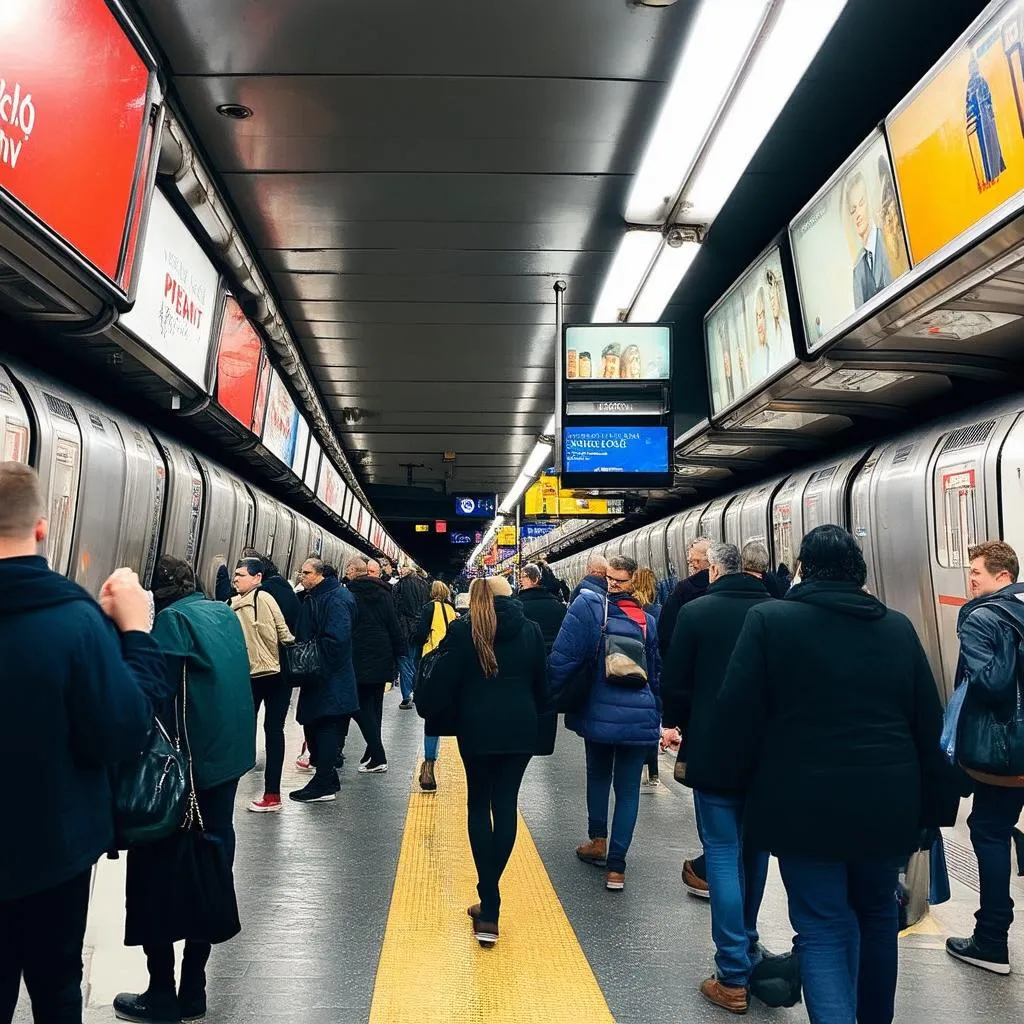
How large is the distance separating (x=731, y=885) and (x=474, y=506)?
19.0 m

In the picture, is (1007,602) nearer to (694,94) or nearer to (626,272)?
(694,94)

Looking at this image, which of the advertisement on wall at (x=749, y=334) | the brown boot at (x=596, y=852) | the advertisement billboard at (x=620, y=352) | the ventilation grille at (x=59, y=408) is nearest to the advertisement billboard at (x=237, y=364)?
the ventilation grille at (x=59, y=408)

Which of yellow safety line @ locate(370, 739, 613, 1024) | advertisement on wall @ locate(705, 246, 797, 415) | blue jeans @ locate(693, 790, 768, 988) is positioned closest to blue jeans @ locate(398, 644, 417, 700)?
advertisement on wall @ locate(705, 246, 797, 415)

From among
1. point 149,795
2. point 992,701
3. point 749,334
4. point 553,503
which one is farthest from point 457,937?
point 553,503

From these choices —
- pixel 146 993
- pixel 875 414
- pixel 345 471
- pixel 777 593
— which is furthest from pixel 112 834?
pixel 345 471

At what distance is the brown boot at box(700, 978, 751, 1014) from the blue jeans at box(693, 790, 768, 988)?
3 centimetres

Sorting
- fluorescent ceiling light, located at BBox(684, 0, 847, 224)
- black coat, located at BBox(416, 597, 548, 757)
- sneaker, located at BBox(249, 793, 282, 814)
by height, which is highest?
fluorescent ceiling light, located at BBox(684, 0, 847, 224)

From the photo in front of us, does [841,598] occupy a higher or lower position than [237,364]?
lower

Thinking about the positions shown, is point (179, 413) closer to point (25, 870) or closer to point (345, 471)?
point (25, 870)

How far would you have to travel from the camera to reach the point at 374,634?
7.86 meters

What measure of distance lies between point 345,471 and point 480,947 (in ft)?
48.1

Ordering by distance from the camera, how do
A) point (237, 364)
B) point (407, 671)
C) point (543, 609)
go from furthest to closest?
point (407, 671) → point (237, 364) → point (543, 609)

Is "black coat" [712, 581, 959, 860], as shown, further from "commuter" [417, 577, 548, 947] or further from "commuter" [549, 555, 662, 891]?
"commuter" [549, 555, 662, 891]

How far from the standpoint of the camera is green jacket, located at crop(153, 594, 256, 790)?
3.33 meters
